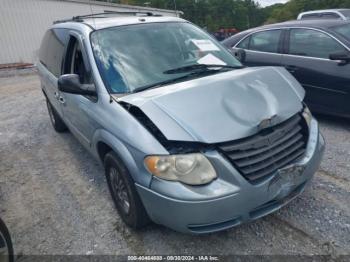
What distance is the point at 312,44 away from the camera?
15.5 ft

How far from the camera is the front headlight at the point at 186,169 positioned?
2127mm

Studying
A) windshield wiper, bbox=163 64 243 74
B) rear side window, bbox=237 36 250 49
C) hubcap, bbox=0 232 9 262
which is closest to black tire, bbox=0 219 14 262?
hubcap, bbox=0 232 9 262

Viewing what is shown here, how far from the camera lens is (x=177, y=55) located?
318 cm

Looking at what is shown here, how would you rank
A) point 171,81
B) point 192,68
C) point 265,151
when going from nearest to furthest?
point 265,151 < point 171,81 < point 192,68

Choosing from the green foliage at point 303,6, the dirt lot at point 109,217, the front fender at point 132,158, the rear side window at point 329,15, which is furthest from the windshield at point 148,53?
the green foliage at point 303,6

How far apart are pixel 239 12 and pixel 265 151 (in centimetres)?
6151

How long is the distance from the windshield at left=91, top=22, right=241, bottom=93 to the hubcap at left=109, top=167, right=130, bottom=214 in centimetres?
74

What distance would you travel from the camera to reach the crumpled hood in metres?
2.18

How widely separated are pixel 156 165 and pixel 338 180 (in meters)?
2.16

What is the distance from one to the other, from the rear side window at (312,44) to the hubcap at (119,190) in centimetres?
349

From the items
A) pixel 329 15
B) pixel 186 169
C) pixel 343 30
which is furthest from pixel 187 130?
pixel 329 15

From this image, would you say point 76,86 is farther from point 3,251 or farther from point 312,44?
point 312,44

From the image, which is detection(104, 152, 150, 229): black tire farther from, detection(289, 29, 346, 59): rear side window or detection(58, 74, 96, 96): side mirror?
detection(289, 29, 346, 59): rear side window

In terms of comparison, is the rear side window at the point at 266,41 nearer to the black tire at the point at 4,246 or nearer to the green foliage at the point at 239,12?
the black tire at the point at 4,246
